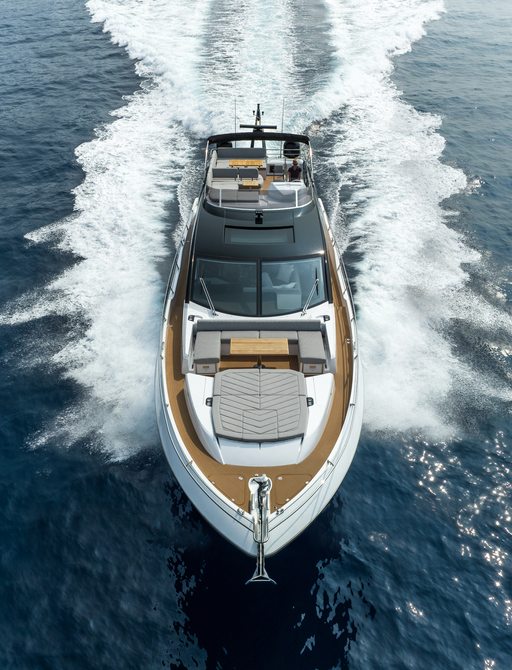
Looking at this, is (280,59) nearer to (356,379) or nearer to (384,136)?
(384,136)

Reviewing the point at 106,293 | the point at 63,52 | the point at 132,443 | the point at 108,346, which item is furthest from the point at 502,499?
the point at 63,52

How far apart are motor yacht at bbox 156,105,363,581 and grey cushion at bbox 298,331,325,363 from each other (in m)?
0.03

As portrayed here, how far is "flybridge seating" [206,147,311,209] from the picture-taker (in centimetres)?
1563

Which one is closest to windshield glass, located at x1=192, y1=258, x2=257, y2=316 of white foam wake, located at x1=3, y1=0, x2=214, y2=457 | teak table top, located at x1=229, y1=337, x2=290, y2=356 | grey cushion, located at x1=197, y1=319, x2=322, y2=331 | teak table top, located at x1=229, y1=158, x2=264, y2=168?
grey cushion, located at x1=197, y1=319, x2=322, y2=331

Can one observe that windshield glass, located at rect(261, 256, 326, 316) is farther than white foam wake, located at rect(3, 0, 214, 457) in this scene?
No

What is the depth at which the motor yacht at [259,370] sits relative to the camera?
10.0m

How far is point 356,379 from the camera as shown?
12070mm

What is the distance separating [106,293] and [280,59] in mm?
22043

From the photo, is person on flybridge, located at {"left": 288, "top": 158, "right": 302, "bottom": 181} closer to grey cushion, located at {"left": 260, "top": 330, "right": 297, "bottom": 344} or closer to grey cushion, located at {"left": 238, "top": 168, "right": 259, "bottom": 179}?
grey cushion, located at {"left": 238, "top": 168, "right": 259, "bottom": 179}

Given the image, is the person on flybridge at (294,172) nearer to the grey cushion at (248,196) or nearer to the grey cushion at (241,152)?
the grey cushion at (241,152)

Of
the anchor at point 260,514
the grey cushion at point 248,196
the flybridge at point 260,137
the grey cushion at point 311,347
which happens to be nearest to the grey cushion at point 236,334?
the grey cushion at point 311,347

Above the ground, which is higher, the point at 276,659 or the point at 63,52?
the point at 63,52

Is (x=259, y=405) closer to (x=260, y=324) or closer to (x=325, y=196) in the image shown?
(x=260, y=324)

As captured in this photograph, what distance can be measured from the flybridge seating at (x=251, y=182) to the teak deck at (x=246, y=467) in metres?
3.39
